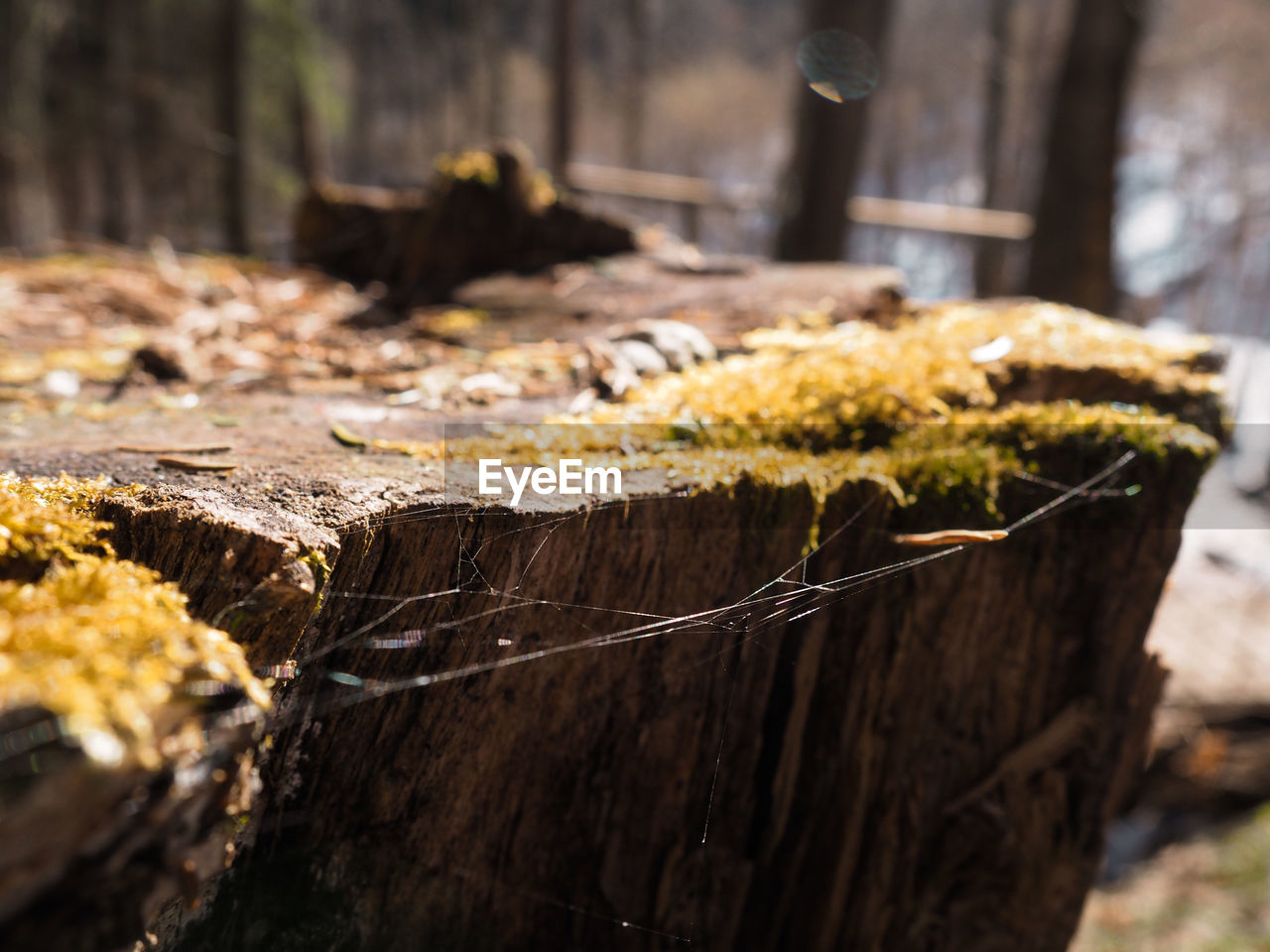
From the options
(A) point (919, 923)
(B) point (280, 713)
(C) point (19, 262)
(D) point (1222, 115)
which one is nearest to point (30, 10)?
(C) point (19, 262)

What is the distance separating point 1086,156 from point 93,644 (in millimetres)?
5913

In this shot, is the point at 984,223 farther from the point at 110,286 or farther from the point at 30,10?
the point at 30,10

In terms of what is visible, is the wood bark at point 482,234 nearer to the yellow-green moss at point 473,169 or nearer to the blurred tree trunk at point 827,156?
the yellow-green moss at point 473,169

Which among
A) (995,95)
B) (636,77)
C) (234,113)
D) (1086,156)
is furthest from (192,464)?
(636,77)

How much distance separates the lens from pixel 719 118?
26219mm

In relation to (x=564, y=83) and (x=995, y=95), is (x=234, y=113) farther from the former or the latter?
(x=995, y=95)

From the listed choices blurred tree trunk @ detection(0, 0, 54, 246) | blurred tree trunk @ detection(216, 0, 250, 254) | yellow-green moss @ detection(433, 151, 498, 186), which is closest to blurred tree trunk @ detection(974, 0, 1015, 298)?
yellow-green moss @ detection(433, 151, 498, 186)

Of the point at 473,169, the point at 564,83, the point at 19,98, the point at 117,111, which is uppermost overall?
the point at 564,83

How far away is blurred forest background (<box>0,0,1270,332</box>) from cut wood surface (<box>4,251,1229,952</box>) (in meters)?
4.24

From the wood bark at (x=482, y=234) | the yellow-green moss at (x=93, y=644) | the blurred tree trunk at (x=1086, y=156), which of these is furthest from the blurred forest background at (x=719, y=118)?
the yellow-green moss at (x=93, y=644)

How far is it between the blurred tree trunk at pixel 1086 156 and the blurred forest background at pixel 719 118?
0.01 metres

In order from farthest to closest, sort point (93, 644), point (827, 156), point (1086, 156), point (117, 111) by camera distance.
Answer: point (117, 111) → point (827, 156) → point (1086, 156) → point (93, 644)

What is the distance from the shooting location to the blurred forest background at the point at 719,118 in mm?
5703

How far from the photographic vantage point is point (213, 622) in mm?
883
